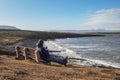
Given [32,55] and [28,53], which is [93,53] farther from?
[32,55]

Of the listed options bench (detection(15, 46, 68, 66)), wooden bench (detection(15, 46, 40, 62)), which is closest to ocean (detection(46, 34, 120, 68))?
bench (detection(15, 46, 68, 66))

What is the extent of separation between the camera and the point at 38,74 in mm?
12234

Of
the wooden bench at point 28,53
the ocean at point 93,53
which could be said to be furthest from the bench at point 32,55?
the ocean at point 93,53

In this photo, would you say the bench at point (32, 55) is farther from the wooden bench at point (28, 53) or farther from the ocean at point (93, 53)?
the ocean at point (93, 53)

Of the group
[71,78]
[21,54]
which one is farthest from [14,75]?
[21,54]

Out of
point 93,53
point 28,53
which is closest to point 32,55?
point 28,53

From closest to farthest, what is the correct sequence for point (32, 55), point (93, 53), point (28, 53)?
point (32, 55) → point (28, 53) → point (93, 53)

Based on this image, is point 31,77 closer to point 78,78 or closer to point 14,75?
point 14,75

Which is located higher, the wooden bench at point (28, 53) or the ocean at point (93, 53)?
the wooden bench at point (28, 53)

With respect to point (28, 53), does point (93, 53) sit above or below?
below

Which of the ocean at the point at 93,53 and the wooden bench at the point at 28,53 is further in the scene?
the ocean at the point at 93,53

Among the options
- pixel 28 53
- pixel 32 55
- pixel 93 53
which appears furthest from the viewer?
pixel 93 53

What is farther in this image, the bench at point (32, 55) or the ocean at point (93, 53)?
the ocean at point (93, 53)

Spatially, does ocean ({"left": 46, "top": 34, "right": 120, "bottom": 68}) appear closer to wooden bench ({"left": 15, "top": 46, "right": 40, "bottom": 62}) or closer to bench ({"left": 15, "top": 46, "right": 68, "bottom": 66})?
bench ({"left": 15, "top": 46, "right": 68, "bottom": 66})
